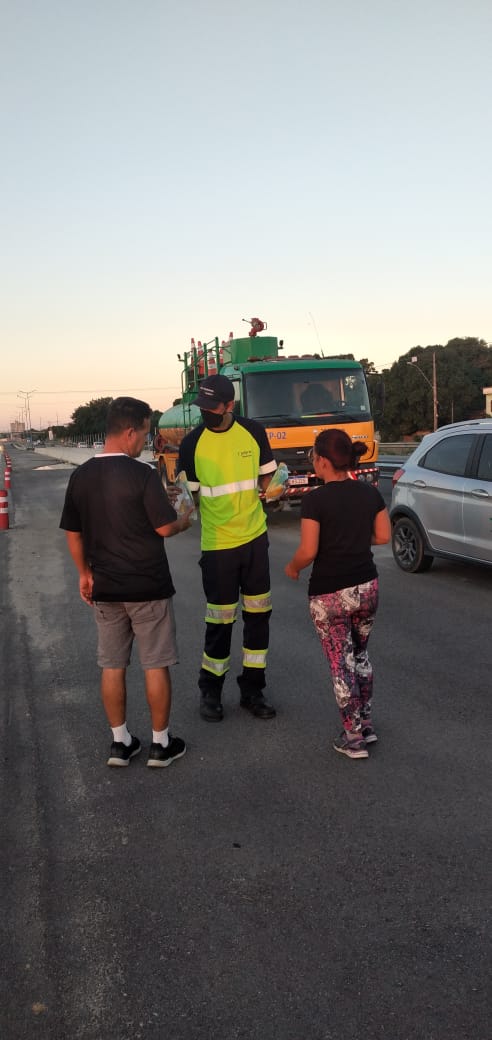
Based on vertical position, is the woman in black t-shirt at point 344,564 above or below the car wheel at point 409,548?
above

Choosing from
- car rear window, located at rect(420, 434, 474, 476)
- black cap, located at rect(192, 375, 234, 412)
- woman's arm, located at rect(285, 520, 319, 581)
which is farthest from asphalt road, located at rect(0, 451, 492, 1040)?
car rear window, located at rect(420, 434, 474, 476)

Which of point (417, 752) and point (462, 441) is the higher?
point (462, 441)

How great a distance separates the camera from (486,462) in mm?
7754

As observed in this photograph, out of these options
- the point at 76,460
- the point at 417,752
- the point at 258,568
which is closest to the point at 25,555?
the point at 258,568

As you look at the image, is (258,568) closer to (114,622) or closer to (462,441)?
(114,622)

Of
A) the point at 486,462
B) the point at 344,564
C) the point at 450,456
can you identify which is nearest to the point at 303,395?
the point at 450,456

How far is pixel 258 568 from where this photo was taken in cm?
468

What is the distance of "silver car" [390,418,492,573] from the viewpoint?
25.3 feet

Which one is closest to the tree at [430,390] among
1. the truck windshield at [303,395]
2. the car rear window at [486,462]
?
the truck windshield at [303,395]

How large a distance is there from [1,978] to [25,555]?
9.76 m

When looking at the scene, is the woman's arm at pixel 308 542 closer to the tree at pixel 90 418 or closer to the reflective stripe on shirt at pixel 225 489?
the reflective stripe on shirt at pixel 225 489

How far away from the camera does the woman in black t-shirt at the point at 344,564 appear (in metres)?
3.93

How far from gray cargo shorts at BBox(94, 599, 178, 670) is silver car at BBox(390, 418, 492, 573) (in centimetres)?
449

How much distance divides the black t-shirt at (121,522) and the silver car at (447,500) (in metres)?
4.56
